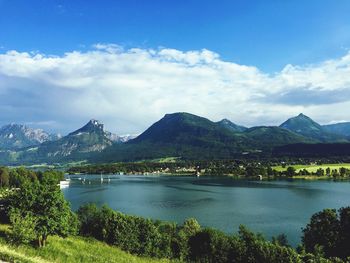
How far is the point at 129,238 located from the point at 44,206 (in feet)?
50.8

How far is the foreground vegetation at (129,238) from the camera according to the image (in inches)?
1618

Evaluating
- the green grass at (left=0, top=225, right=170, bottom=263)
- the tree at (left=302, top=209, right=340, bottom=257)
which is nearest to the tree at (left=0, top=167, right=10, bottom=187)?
the green grass at (left=0, top=225, right=170, bottom=263)

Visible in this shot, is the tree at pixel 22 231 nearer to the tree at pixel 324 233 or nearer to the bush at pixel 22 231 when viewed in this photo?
the bush at pixel 22 231

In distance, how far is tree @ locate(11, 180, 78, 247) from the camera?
42844 mm

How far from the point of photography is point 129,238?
55.7 m

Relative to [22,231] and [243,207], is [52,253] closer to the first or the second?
[22,231]

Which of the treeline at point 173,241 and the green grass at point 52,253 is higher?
the green grass at point 52,253

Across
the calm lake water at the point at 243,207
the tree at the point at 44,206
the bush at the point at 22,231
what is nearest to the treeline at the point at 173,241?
the tree at the point at 44,206

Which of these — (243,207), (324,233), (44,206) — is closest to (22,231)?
(44,206)

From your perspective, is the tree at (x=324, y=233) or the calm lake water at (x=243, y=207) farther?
the calm lake water at (x=243, y=207)

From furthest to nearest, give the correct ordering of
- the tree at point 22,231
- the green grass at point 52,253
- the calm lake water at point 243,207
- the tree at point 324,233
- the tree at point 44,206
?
1. the calm lake water at point 243,207
2. the tree at point 324,233
3. the tree at point 44,206
4. the tree at point 22,231
5. the green grass at point 52,253

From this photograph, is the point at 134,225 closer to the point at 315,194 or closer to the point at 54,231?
the point at 54,231

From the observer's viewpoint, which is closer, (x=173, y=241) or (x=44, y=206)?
(x=44, y=206)

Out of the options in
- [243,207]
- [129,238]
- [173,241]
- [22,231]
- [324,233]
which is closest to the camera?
[22,231]
